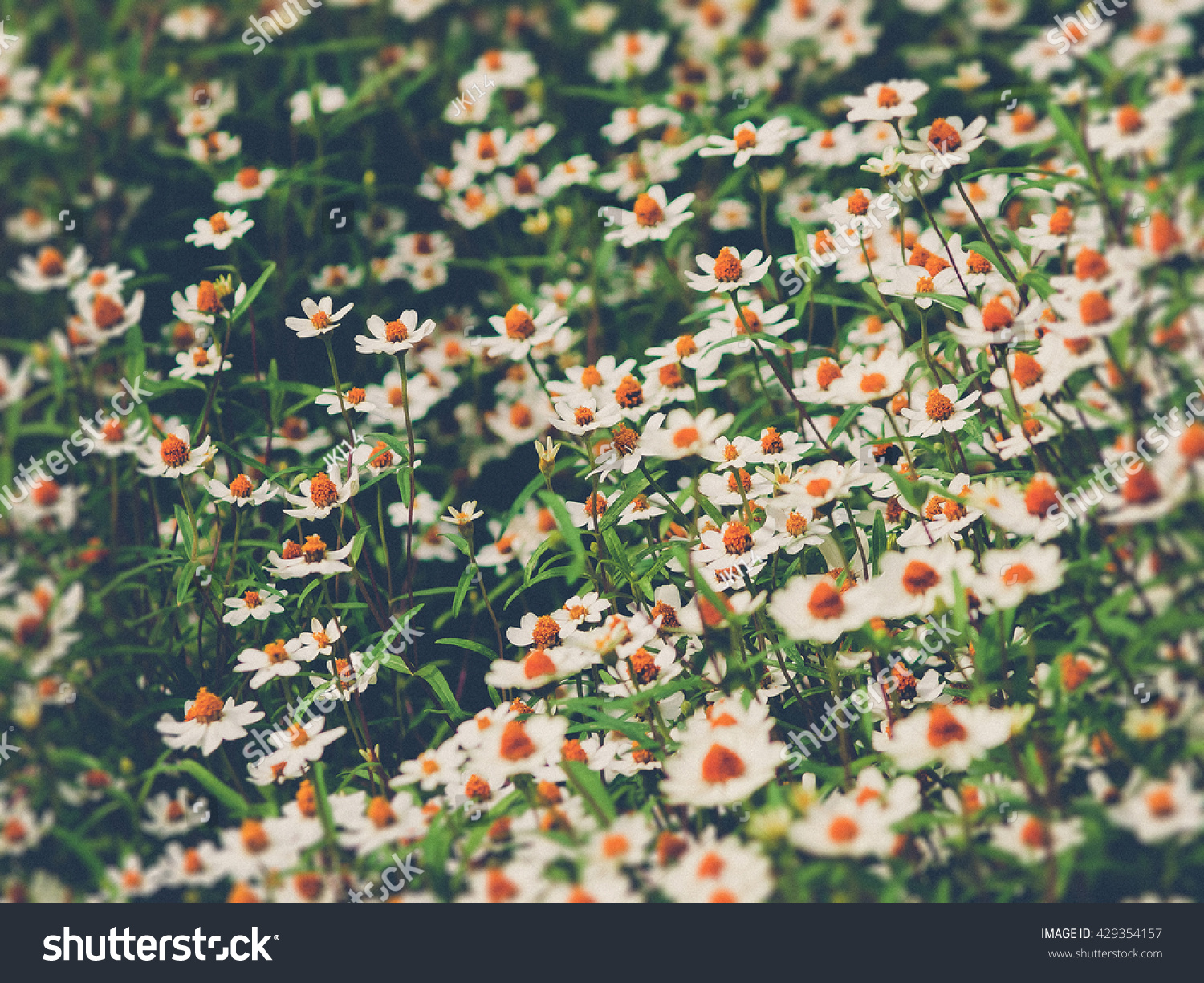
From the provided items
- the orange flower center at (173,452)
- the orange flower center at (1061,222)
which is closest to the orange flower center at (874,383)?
the orange flower center at (1061,222)

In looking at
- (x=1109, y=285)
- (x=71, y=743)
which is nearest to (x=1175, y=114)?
(x=1109, y=285)

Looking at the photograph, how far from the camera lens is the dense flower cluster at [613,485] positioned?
3.90ft

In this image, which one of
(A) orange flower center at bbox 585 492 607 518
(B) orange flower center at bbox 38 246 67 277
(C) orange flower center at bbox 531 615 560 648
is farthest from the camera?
(B) orange flower center at bbox 38 246 67 277

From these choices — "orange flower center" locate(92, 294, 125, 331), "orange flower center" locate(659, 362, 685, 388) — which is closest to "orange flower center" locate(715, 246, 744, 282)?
"orange flower center" locate(659, 362, 685, 388)

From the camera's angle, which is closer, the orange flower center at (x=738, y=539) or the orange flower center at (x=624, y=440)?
the orange flower center at (x=738, y=539)

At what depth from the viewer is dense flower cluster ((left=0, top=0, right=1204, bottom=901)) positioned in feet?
3.90

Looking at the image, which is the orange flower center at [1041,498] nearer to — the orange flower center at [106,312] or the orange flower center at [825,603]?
the orange flower center at [825,603]

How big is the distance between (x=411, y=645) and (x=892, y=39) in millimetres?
2540

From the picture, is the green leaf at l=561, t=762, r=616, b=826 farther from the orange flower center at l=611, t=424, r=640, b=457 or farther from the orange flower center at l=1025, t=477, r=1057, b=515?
the orange flower center at l=1025, t=477, r=1057, b=515

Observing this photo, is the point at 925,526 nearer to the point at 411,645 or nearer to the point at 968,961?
the point at 968,961

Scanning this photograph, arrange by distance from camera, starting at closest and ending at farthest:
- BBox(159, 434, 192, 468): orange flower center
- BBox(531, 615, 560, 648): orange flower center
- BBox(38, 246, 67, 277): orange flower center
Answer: BBox(531, 615, 560, 648): orange flower center
BBox(159, 434, 192, 468): orange flower center
BBox(38, 246, 67, 277): orange flower center

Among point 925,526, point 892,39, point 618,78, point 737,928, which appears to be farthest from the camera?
point 892,39

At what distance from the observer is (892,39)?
120 inches

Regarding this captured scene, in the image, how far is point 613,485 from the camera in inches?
74.5
